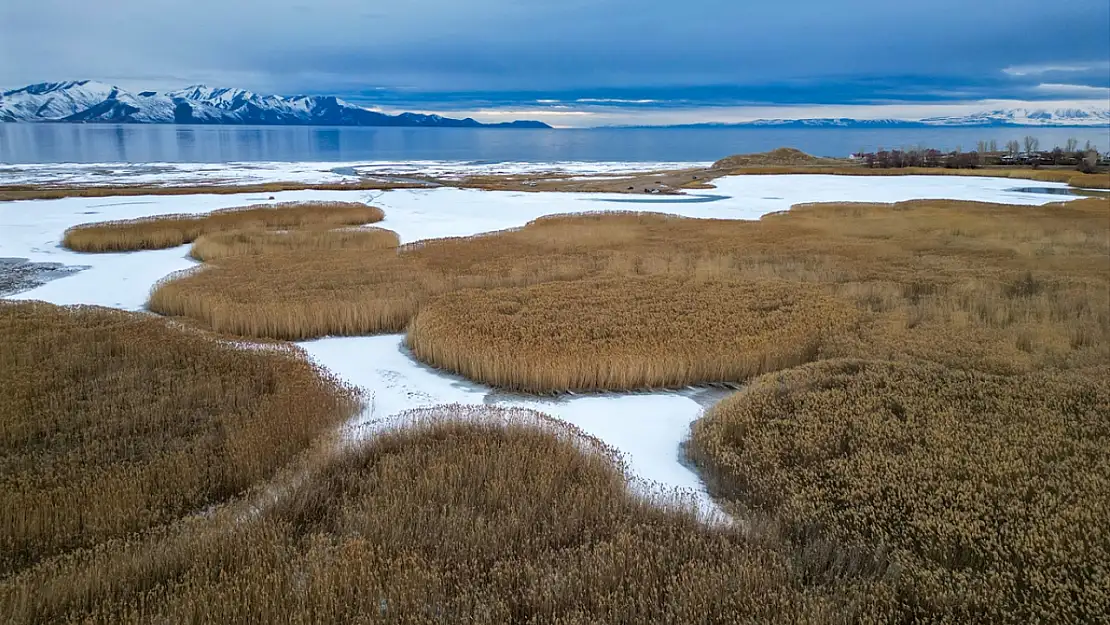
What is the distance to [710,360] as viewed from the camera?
10102 mm

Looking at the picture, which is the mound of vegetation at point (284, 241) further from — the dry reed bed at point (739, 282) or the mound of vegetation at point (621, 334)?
the mound of vegetation at point (621, 334)

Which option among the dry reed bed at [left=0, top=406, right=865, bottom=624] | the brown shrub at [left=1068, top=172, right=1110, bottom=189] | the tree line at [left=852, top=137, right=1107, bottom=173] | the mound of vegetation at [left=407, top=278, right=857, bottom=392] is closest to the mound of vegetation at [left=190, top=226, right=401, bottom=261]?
the mound of vegetation at [left=407, top=278, right=857, bottom=392]

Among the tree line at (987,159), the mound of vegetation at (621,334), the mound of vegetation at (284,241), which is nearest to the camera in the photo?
the mound of vegetation at (621,334)

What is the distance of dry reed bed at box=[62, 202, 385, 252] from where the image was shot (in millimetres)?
22266

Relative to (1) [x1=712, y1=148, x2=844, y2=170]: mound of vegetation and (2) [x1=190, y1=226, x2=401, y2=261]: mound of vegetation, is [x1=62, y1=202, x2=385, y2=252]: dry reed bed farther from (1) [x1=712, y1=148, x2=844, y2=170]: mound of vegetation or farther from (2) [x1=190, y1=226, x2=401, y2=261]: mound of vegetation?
(1) [x1=712, y1=148, x2=844, y2=170]: mound of vegetation

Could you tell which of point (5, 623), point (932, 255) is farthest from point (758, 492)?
point (932, 255)

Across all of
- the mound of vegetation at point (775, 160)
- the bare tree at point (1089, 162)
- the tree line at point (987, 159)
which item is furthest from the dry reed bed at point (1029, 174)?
the mound of vegetation at point (775, 160)

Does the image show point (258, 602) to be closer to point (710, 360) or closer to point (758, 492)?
point (758, 492)

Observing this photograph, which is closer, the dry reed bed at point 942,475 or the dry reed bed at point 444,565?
the dry reed bed at point 444,565

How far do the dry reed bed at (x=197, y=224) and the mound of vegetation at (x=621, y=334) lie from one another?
51.6ft

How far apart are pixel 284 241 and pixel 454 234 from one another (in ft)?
21.1

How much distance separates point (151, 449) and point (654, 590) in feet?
18.3

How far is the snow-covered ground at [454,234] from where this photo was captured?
854 centimetres

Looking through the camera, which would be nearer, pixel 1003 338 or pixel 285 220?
pixel 1003 338
